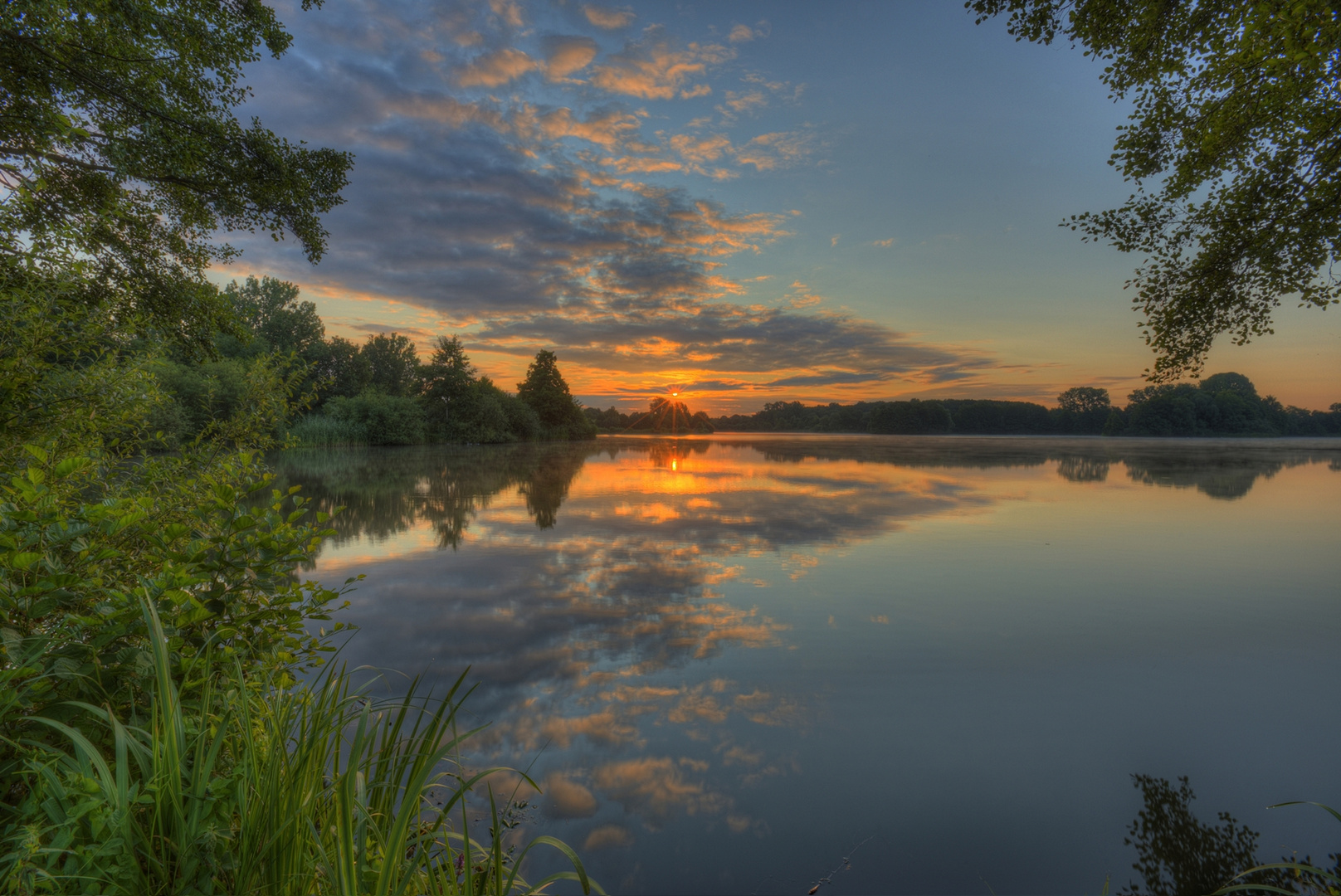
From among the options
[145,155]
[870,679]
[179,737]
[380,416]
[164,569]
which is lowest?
[870,679]

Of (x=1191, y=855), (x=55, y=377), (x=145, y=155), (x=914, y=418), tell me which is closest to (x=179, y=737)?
(x=55, y=377)

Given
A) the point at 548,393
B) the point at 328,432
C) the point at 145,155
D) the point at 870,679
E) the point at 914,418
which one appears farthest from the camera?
the point at 914,418

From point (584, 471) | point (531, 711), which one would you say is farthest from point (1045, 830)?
point (584, 471)

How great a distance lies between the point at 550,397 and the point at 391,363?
57.2 ft

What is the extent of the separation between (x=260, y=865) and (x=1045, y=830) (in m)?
3.93

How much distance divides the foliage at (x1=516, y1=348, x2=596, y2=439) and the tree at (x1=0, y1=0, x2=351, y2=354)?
2064 inches

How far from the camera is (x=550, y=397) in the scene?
199 ft

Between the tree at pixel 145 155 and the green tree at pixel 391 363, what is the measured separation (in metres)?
52.6

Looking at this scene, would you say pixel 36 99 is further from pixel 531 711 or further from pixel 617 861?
pixel 617 861

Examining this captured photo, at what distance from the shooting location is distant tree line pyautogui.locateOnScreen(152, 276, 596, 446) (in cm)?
3509

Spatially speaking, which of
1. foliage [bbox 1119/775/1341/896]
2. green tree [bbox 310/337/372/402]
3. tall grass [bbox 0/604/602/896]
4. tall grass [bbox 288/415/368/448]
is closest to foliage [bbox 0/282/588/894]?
tall grass [bbox 0/604/602/896]

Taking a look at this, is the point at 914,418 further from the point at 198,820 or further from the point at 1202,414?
the point at 198,820

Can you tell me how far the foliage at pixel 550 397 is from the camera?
6062cm

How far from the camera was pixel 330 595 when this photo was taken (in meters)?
2.54
